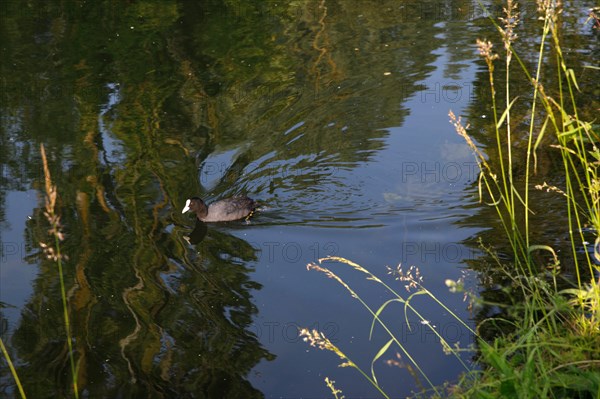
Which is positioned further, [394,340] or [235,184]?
[235,184]

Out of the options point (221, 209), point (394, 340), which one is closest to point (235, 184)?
point (221, 209)

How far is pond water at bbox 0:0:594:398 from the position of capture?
507 cm

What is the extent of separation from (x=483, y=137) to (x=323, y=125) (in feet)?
A: 5.62

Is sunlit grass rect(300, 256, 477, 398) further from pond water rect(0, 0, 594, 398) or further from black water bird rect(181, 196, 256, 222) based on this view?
black water bird rect(181, 196, 256, 222)

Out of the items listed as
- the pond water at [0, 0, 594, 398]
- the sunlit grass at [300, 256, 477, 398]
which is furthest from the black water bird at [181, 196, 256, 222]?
the sunlit grass at [300, 256, 477, 398]

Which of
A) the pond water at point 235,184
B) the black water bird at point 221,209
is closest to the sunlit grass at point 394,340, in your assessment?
the pond water at point 235,184

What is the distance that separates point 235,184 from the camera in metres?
7.81

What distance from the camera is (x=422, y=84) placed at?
9.63 meters

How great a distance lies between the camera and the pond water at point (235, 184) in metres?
5.07

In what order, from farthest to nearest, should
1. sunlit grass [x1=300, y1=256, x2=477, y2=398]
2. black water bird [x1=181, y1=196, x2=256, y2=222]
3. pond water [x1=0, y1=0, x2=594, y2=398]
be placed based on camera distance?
1. black water bird [x1=181, y1=196, x2=256, y2=222]
2. pond water [x1=0, y1=0, x2=594, y2=398]
3. sunlit grass [x1=300, y1=256, x2=477, y2=398]

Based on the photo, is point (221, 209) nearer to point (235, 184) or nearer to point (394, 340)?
point (235, 184)

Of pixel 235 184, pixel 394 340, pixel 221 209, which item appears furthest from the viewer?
pixel 235 184

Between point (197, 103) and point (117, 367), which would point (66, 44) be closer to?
point (197, 103)

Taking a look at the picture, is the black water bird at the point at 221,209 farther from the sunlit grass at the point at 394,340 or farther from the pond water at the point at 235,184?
the sunlit grass at the point at 394,340
